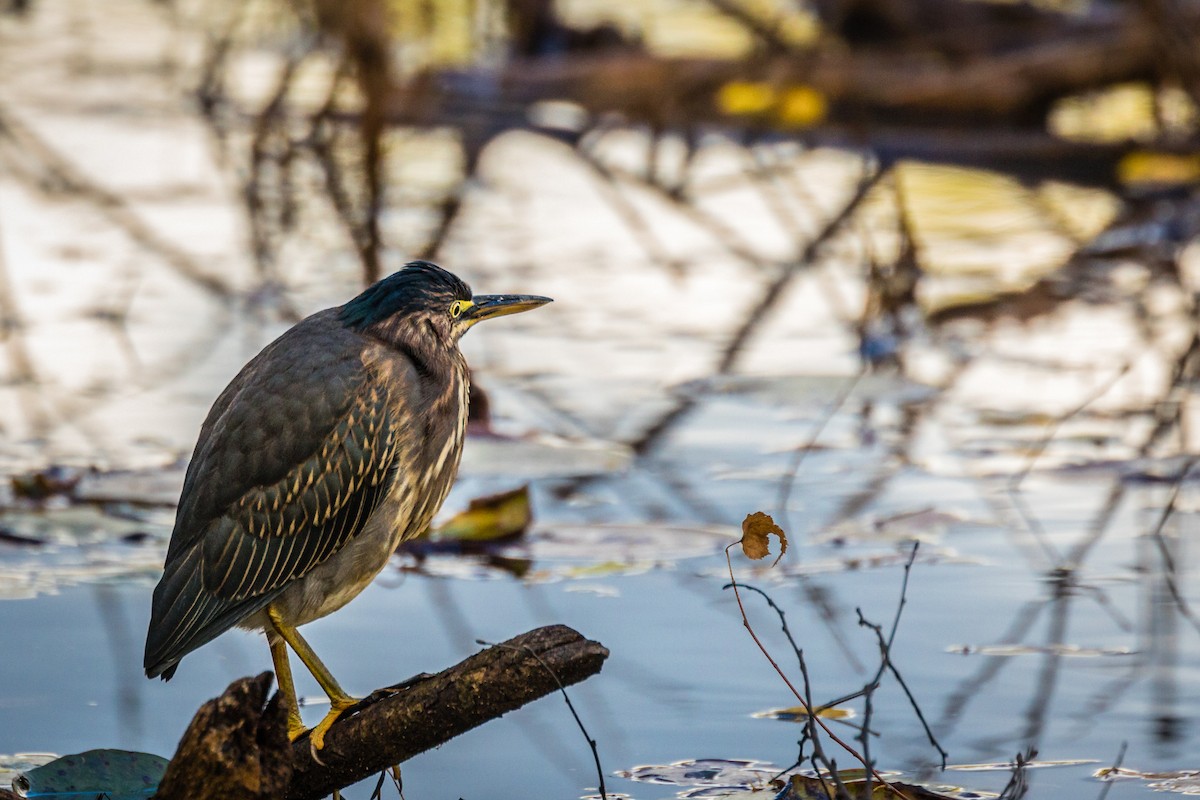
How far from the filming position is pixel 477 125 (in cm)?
1034

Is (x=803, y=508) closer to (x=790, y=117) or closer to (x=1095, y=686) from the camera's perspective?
(x=1095, y=686)

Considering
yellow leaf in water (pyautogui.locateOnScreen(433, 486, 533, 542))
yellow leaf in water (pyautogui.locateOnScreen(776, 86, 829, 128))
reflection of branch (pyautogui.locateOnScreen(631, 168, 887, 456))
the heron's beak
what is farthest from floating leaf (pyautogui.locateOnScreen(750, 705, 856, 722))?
yellow leaf in water (pyautogui.locateOnScreen(776, 86, 829, 128))

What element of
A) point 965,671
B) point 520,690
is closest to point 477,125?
point 965,671

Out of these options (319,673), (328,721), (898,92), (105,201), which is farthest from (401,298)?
(898,92)

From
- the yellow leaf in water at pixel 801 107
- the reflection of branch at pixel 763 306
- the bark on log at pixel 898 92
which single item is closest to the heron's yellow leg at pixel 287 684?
the reflection of branch at pixel 763 306

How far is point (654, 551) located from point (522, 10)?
747 cm

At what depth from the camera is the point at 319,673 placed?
3330 millimetres

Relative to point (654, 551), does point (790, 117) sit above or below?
above

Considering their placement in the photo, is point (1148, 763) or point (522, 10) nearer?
point (1148, 763)

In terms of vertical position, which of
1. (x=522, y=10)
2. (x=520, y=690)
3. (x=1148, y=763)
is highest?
(x=522, y=10)

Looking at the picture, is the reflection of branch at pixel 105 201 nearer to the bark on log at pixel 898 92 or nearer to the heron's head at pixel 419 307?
the bark on log at pixel 898 92

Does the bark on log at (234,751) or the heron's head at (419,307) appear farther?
the heron's head at (419,307)

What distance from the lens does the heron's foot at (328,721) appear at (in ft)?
9.91

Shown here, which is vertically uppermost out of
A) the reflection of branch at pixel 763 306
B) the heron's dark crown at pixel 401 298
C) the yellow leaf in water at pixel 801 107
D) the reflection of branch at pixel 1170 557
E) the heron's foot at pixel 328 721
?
the yellow leaf in water at pixel 801 107
